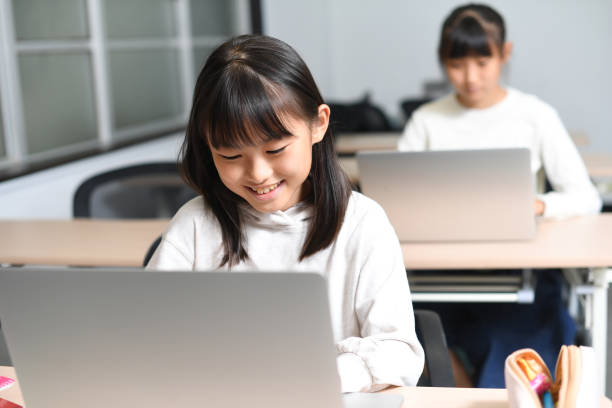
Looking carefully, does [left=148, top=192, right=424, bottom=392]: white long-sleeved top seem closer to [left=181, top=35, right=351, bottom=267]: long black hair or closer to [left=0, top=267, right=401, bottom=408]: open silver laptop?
[left=181, top=35, right=351, bottom=267]: long black hair

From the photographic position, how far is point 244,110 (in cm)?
97

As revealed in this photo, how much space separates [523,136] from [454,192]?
1.88 feet

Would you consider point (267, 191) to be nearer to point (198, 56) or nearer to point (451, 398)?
point (451, 398)

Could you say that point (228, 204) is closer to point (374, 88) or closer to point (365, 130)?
point (365, 130)

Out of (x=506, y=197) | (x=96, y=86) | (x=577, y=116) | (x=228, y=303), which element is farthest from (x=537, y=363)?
(x=577, y=116)

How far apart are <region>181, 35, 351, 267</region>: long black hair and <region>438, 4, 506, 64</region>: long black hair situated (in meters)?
0.99

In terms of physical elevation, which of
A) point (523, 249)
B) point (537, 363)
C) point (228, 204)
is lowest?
point (523, 249)

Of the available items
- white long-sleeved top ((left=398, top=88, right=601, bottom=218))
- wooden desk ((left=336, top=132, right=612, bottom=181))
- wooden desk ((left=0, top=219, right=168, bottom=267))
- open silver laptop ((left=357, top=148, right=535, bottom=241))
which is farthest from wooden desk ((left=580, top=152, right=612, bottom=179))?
wooden desk ((left=0, top=219, right=168, bottom=267))

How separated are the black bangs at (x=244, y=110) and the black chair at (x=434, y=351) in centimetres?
47

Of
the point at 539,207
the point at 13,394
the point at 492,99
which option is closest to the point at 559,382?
the point at 13,394

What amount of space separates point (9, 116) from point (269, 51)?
1.86 m

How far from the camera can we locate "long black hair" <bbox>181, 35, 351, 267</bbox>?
38.4 inches

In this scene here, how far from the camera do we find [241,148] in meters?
0.98

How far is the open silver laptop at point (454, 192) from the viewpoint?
1590 mm
